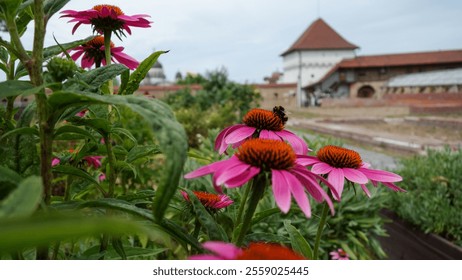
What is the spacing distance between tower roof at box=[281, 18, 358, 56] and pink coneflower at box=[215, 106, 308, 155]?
748 inches

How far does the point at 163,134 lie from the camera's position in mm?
194

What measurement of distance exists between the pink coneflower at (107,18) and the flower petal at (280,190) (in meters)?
0.24

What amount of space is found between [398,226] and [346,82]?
16.2m

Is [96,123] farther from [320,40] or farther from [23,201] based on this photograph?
[320,40]

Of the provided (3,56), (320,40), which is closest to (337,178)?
(3,56)

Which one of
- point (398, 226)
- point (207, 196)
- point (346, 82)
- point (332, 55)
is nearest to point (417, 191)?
point (398, 226)

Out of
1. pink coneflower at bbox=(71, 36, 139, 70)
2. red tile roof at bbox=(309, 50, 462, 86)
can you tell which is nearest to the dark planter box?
pink coneflower at bbox=(71, 36, 139, 70)

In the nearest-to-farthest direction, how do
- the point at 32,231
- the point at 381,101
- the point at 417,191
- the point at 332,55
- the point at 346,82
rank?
the point at 32,231
the point at 417,191
the point at 381,101
the point at 346,82
the point at 332,55

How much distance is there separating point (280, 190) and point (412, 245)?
168 cm

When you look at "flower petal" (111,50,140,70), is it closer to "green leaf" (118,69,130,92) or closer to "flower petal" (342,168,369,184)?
"green leaf" (118,69,130,92)

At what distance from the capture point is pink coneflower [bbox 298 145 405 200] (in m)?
0.35
